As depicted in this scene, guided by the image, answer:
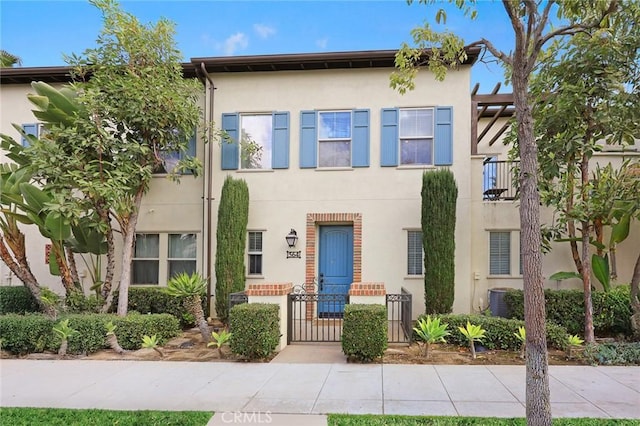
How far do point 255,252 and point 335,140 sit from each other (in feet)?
12.1

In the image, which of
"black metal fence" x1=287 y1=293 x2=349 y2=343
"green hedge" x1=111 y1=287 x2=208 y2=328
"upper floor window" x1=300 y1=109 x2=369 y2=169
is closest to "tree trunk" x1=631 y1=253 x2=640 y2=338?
"black metal fence" x1=287 y1=293 x2=349 y2=343

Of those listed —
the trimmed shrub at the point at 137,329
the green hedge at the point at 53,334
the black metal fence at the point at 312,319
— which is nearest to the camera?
the green hedge at the point at 53,334

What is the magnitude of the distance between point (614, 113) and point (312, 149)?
6.39 m

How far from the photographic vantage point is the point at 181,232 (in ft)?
35.0

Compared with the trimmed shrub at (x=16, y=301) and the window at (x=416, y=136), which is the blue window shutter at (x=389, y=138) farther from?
the trimmed shrub at (x=16, y=301)

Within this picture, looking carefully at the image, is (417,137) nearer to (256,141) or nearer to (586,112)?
(586,112)

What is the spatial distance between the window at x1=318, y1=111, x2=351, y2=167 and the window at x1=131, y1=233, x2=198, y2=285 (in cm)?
428

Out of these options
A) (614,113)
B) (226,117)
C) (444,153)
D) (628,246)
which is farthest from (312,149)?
(628,246)

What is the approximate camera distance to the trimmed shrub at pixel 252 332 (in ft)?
21.5

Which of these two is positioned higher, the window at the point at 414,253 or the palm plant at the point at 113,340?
the window at the point at 414,253

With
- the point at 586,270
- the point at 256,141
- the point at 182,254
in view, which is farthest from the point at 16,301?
the point at 586,270

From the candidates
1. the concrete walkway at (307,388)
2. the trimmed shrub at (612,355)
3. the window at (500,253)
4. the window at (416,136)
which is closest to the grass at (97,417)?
the concrete walkway at (307,388)

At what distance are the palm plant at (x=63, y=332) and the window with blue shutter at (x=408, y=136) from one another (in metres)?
7.67

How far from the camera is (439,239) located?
9016mm
